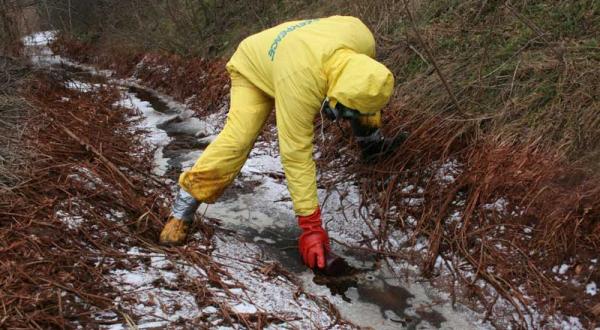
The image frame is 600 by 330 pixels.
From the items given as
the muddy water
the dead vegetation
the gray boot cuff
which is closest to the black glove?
the dead vegetation

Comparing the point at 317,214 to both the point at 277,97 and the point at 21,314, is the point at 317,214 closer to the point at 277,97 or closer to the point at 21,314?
the point at 277,97

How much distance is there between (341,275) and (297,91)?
1.22 meters

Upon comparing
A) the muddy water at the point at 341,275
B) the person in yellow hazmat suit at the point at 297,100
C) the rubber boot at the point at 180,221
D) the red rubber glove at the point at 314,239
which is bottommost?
the muddy water at the point at 341,275

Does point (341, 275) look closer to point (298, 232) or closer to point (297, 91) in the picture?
point (298, 232)

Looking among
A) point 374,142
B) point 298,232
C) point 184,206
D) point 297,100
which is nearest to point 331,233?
point 298,232

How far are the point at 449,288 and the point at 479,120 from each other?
4.81 ft

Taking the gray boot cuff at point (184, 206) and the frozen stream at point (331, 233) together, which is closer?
the frozen stream at point (331, 233)

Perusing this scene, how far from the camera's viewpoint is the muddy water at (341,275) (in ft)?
9.66

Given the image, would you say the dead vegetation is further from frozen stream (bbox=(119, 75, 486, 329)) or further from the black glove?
frozen stream (bbox=(119, 75, 486, 329))

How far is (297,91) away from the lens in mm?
2947

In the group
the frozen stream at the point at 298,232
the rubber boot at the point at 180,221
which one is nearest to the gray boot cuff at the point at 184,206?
the rubber boot at the point at 180,221

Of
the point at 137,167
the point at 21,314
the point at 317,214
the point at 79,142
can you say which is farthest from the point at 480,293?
the point at 79,142

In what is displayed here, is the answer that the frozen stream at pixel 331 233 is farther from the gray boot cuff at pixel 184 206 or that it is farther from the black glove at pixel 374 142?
the gray boot cuff at pixel 184 206

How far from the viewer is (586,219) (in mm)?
2963
